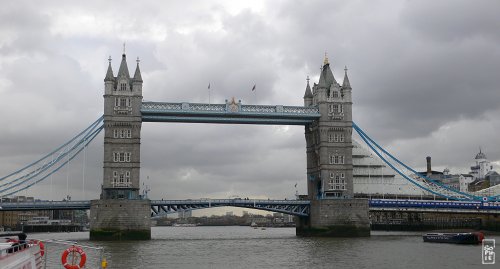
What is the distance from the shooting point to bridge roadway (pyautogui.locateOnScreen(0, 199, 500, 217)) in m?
77.5

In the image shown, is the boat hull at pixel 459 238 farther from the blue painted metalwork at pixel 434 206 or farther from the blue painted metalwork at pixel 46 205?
the blue painted metalwork at pixel 46 205

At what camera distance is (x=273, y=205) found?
8456 cm

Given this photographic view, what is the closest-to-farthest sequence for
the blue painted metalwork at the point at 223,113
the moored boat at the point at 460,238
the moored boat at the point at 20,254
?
1. the moored boat at the point at 20,254
2. the moored boat at the point at 460,238
3. the blue painted metalwork at the point at 223,113

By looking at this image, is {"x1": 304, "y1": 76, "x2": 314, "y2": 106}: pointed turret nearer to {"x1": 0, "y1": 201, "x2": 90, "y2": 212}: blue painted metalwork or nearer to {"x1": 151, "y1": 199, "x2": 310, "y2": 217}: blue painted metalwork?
{"x1": 151, "y1": 199, "x2": 310, "y2": 217}: blue painted metalwork

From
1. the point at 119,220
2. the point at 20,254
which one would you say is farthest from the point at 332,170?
the point at 20,254

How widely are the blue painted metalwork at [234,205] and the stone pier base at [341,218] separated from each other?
138 inches

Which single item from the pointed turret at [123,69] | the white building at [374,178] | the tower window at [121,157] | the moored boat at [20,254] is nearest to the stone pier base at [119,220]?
the tower window at [121,157]

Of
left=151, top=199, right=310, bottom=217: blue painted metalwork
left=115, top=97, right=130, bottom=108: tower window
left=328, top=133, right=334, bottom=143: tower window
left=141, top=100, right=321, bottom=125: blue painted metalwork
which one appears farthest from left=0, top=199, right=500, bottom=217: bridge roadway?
left=115, top=97, right=130, bottom=108: tower window

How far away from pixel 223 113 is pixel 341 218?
71.1 ft

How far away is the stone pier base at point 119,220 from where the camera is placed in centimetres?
7288

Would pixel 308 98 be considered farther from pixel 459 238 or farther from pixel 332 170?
pixel 459 238

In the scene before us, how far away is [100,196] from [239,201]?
18.9 meters

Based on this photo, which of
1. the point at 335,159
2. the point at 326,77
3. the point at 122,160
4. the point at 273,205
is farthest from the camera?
the point at 326,77

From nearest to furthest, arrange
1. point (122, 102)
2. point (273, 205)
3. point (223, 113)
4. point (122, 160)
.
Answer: point (122, 160), point (122, 102), point (223, 113), point (273, 205)
